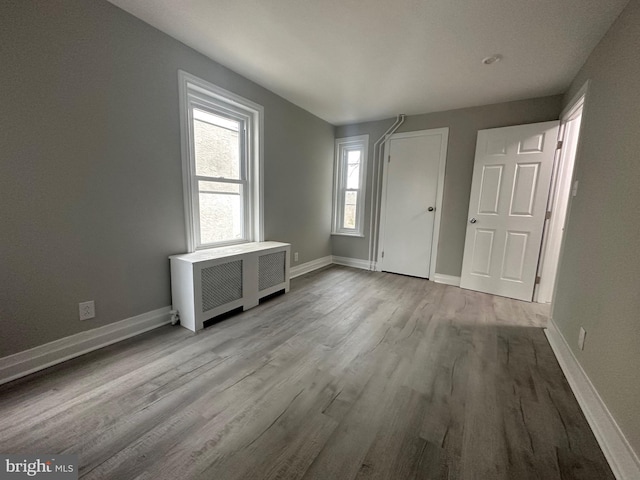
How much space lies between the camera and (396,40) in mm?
2057

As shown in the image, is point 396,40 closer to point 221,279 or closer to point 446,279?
point 221,279

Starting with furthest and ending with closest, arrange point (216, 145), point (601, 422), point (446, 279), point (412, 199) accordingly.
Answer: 1. point (412, 199)
2. point (446, 279)
3. point (216, 145)
4. point (601, 422)

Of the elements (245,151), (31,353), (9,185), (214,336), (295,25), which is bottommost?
(214,336)

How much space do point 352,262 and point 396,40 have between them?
3.22 meters

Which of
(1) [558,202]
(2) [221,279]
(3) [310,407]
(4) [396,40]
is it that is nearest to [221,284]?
(2) [221,279]

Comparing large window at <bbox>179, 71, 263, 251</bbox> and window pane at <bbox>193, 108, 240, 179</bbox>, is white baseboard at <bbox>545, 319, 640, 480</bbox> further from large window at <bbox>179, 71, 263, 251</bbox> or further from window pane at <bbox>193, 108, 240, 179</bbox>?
window pane at <bbox>193, 108, 240, 179</bbox>

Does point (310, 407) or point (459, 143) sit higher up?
point (459, 143)

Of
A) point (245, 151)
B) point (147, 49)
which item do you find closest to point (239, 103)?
point (245, 151)

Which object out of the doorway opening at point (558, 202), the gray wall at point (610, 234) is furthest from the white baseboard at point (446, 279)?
the gray wall at point (610, 234)

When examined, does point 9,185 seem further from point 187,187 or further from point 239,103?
point 239,103

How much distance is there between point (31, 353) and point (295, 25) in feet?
9.43

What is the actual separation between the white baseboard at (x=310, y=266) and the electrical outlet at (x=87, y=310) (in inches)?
88.8

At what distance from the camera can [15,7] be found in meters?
1.41

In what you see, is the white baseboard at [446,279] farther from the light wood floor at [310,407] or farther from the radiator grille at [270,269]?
the radiator grille at [270,269]
